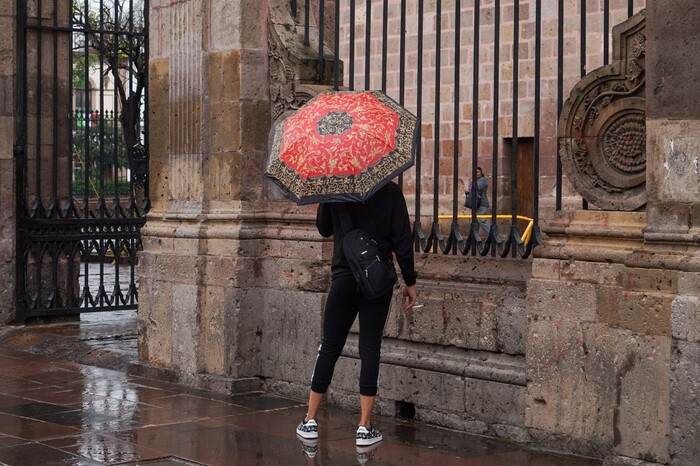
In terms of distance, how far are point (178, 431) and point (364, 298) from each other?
1529mm

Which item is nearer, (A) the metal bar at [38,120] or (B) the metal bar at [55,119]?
(A) the metal bar at [38,120]

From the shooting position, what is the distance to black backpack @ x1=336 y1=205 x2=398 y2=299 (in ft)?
22.7

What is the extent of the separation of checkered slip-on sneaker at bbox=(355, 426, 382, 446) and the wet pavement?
43 millimetres

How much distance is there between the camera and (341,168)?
22.4ft

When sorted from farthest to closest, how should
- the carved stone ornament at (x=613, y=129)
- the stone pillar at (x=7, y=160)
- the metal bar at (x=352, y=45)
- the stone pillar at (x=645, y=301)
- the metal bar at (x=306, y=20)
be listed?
the stone pillar at (x=7, y=160), the metal bar at (x=306, y=20), the metal bar at (x=352, y=45), the carved stone ornament at (x=613, y=129), the stone pillar at (x=645, y=301)

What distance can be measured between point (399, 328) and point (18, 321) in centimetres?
559

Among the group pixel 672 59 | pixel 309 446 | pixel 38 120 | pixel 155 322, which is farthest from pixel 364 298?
pixel 38 120

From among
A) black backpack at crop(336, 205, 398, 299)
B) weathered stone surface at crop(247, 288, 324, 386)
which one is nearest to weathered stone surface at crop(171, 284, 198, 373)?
weathered stone surface at crop(247, 288, 324, 386)

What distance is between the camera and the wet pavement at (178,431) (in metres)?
6.96

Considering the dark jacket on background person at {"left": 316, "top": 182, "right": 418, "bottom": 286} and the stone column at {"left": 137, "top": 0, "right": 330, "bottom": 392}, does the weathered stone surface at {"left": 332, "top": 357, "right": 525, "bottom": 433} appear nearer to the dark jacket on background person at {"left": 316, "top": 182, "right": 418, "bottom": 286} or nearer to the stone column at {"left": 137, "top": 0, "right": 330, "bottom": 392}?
the stone column at {"left": 137, "top": 0, "right": 330, "bottom": 392}

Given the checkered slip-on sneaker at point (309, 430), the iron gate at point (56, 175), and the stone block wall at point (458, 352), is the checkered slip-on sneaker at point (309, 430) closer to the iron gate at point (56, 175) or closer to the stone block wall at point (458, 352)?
the stone block wall at point (458, 352)

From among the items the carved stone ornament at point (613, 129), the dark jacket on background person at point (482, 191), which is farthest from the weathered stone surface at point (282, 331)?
the dark jacket on background person at point (482, 191)

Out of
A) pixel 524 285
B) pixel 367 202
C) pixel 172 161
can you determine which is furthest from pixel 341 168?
pixel 172 161

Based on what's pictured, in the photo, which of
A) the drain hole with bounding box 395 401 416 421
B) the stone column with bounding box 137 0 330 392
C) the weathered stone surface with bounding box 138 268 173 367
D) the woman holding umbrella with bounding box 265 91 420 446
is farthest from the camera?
the weathered stone surface with bounding box 138 268 173 367
